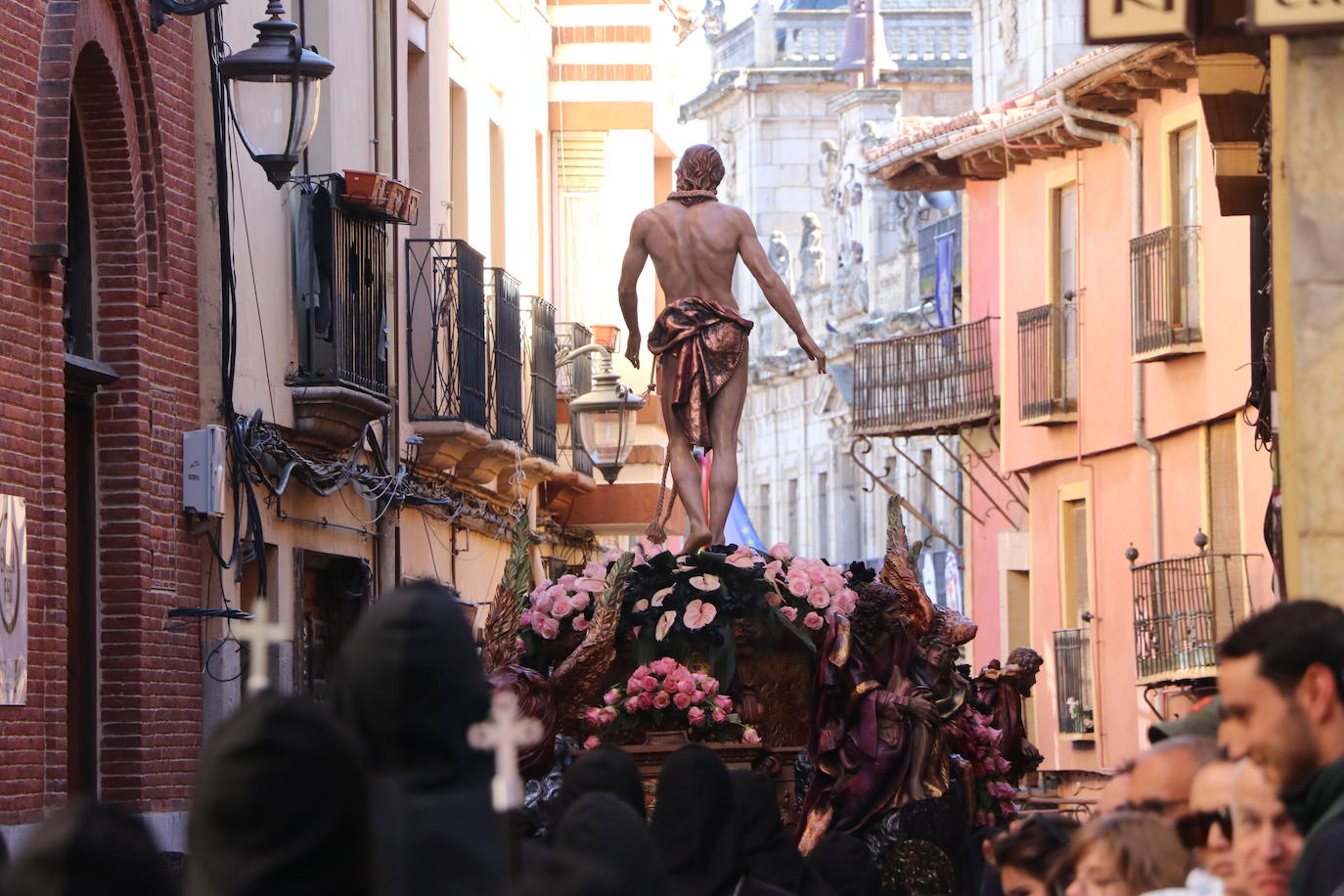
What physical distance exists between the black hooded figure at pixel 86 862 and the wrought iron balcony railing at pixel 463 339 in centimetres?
1731

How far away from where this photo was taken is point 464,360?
22.8 metres

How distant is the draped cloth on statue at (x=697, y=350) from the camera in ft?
50.8

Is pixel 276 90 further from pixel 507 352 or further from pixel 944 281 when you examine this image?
pixel 944 281

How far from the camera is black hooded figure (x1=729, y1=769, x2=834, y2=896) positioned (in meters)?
9.61

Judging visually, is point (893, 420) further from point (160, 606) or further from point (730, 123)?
point (730, 123)

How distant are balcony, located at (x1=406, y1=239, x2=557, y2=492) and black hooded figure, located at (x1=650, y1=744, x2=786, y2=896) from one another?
1385 centimetres

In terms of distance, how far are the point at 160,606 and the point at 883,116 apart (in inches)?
1790

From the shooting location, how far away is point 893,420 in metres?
37.8

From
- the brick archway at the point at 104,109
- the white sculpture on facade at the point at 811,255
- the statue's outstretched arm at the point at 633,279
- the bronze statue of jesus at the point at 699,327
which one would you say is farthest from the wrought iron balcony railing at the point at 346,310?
the white sculpture on facade at the point at 811,255

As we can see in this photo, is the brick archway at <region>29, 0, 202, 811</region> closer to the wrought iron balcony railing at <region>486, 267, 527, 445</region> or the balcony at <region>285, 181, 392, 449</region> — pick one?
the balcony at <region>285, 181, 392, 449</region>

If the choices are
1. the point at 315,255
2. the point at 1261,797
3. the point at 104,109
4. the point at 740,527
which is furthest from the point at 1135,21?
the point at 740,527

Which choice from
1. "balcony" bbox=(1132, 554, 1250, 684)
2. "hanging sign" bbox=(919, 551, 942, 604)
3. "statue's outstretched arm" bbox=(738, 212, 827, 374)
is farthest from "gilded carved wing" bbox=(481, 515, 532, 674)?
"hanging sign" bbox=(919, 551, 942, 604)

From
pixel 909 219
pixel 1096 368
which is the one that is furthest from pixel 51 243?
pixel 909 219

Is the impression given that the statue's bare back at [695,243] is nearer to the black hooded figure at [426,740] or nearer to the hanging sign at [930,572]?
the black hooded figure at [426,740]
